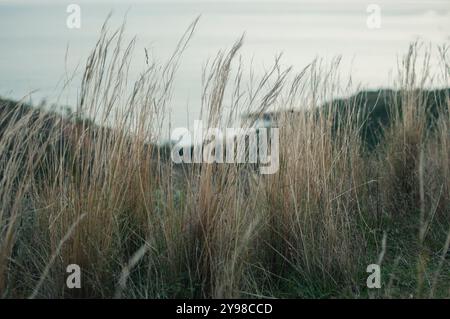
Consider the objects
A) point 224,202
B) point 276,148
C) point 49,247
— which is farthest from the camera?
point 276,148

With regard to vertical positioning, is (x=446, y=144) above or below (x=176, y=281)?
above

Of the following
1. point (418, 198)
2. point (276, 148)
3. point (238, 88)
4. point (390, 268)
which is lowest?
point (390, 268)

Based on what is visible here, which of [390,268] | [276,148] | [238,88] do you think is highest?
[238,88]

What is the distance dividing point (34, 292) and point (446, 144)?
2587mm

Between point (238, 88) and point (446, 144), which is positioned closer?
point (238, 88)

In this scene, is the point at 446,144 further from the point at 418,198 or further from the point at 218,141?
the point at 218,141

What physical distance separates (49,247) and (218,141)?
0.87m

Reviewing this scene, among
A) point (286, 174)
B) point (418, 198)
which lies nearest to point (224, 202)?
point (286, 174)

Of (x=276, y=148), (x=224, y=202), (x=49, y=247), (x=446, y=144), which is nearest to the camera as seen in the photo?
(x=224, y=202)

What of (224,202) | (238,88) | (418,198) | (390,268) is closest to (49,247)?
(224,202)
